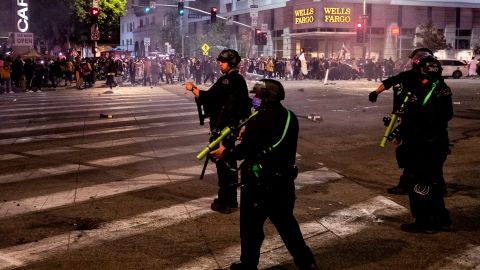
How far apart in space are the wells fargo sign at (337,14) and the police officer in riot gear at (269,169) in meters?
46.5

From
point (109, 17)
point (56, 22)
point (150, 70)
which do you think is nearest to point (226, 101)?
point (150, 70)

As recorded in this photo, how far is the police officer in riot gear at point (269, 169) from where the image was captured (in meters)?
4.20

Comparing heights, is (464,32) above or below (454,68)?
above

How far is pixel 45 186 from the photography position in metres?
7.85

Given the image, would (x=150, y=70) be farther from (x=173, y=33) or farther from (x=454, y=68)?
(x=173, y=33)

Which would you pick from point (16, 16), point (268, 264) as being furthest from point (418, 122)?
point (16, 16)

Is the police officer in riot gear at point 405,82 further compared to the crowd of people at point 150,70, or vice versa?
the crowd of people at point 150,70

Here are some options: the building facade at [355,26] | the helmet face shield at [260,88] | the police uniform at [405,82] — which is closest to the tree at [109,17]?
the building facade at [355,26]

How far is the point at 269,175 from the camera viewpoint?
4246 millimetres

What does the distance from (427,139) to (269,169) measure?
214cm

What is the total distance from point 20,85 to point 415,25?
39.8 metres

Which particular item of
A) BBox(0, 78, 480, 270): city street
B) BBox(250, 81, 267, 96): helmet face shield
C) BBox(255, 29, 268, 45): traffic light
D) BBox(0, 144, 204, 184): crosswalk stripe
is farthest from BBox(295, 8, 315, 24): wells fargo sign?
BBox(250, 81, 267, 96): helmet face shield

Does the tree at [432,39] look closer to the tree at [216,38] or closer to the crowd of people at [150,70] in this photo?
the crowd of people at [150,70]

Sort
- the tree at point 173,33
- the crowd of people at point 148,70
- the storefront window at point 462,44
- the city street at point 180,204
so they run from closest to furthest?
1. the city street at point 180,204
2. the crowd of people at point 148,70
3. the storefront window at point 462,44
4. the tree at point 173,33
